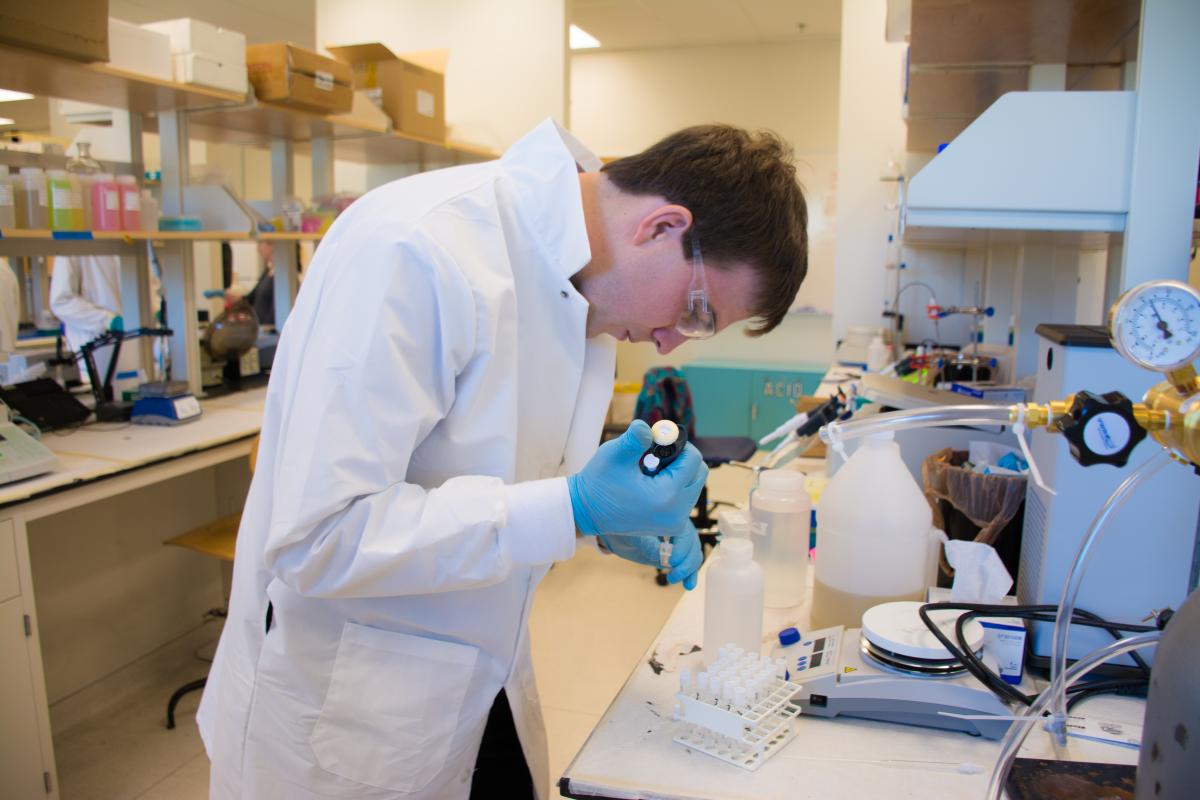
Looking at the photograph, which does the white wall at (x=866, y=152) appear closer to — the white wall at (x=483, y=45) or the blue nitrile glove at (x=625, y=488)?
the white wall at (x=483, y=45)

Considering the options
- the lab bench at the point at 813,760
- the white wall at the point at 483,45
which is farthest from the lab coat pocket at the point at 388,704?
the white wall at the point at 483,45

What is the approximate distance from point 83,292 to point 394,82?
1839 millimetres

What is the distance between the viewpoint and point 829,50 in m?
Result: 6.13

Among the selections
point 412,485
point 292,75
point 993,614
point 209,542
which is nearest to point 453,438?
point 412,485

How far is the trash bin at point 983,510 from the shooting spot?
48.7 inches

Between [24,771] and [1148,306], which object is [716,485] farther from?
[1148,306]

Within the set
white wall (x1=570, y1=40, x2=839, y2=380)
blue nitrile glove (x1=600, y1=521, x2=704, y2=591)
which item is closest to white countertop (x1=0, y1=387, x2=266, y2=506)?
blue nitrile glove (x1=600, y1=521, x2=704, y2=591)

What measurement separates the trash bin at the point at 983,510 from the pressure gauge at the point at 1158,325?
1.70ft

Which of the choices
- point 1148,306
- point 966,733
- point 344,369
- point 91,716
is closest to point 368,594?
point 344,369

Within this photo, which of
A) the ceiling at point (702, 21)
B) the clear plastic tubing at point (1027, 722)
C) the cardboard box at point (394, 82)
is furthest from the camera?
the ceiling at point (702, 21)

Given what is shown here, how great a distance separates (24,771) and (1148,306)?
85.7 inches

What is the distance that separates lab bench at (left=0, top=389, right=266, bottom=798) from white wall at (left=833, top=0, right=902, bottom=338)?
3.11m

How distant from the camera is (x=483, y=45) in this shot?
4855mm

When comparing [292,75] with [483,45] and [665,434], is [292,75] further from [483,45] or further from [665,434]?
[665,434]
